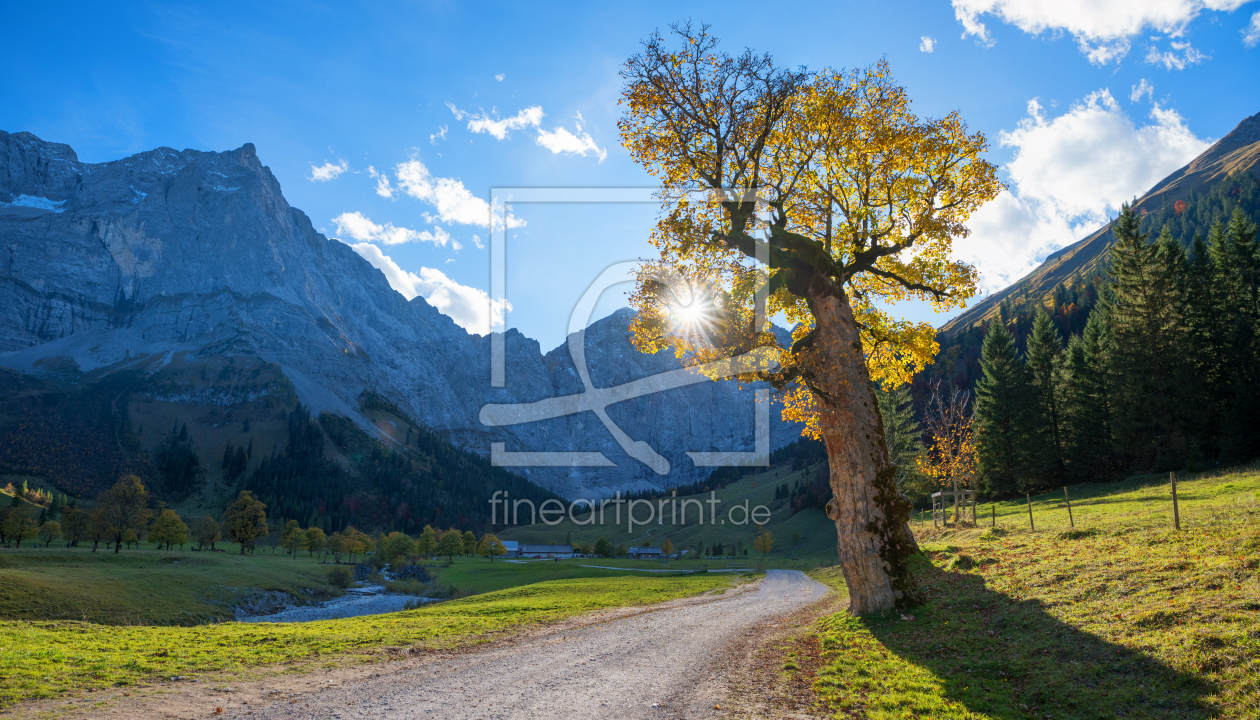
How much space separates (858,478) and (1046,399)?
66986mm

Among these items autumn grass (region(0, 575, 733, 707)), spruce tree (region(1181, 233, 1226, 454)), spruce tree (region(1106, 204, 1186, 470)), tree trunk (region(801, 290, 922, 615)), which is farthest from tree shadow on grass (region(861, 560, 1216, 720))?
spruce tree (region(1106, 204, 1186, 470))

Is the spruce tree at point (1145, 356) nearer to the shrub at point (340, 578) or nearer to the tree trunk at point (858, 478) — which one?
the tree trunk at point (858, 478)

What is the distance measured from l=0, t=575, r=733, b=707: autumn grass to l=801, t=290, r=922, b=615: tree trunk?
11984 millimetres

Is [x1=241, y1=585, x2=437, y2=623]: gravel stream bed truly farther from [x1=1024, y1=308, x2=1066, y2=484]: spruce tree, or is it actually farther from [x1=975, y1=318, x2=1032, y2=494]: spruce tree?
[x1=1024, y1=308, x2=1066, y2=484]: spruce tree

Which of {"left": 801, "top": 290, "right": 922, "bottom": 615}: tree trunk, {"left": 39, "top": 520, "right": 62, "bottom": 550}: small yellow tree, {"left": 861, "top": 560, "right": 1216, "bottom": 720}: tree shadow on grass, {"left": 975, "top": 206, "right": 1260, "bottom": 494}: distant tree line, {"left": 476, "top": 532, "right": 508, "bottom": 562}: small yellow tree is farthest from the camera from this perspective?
{"left": 476, "top": 532, "right": 508, "bottom": 562}: small yellow tree

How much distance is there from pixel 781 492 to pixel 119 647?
14649 centimetres

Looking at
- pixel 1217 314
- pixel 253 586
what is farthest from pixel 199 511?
pixel 1217 314

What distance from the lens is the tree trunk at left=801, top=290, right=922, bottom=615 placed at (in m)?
14.7

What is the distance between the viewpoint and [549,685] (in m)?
11.8

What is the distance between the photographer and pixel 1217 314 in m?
47.9

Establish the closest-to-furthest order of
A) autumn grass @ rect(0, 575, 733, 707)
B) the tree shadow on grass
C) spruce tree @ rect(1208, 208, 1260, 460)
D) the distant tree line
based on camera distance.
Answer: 1. the tree shadow on grass
2. autumn grass @ rect(0, 575, 733, 707)
3. spruce tree @ rect(1208, 208, 1260, 460)
4. the distant tree line

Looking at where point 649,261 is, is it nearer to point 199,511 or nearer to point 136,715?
point 136,715

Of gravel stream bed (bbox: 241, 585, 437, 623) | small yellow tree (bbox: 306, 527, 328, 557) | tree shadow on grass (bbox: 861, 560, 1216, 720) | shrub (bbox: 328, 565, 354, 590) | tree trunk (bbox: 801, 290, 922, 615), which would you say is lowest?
small yellow tree (bbox: 306, 527, 328, 557)

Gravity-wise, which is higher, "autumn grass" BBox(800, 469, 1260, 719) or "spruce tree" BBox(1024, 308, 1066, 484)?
"spruce tree" BBox(1024, 308, 1066, 484)
